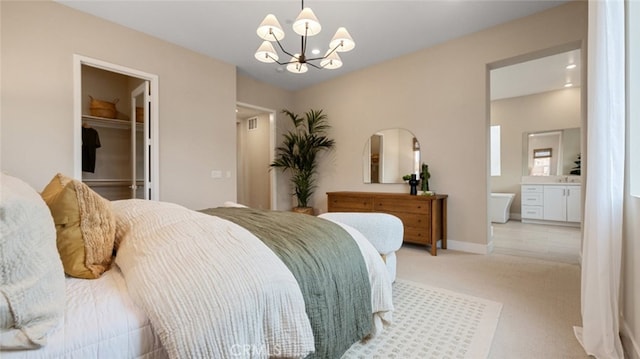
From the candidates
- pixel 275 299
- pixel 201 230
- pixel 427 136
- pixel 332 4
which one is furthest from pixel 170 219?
pixel 427 136

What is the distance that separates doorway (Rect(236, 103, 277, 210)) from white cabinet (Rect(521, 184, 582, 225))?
540 centimetres

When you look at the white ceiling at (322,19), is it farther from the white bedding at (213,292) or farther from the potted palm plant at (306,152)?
the white bedding at (213,292)

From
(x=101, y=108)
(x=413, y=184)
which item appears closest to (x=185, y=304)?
(x=413, y=184)

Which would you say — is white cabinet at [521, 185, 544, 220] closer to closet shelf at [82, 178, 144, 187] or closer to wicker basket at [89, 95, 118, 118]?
closet shelf at [82, 178, 144, 187]

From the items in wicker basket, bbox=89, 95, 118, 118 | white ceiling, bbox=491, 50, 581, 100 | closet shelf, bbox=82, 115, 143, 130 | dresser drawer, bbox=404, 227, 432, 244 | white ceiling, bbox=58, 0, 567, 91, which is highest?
white ceiling, bbox=491, 50, 581, 100

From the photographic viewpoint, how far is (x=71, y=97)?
287 cm

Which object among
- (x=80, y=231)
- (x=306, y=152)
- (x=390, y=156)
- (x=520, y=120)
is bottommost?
(x=80, y=231)

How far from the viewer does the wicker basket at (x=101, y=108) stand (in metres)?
3.70

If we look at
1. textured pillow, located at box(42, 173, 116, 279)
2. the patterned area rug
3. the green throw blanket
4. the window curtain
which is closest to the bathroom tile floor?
the patterned area rug

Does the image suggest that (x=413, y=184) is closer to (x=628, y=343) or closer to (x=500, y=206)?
(x=628, y=343)

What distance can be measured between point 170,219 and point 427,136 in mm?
3591

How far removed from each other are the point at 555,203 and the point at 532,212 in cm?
43

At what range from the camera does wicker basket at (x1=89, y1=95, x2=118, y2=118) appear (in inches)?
146

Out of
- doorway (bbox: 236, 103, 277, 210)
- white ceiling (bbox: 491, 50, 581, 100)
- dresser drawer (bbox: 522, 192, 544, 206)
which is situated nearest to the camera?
white ceiling (bbox: 491, 50, 581, 100)
